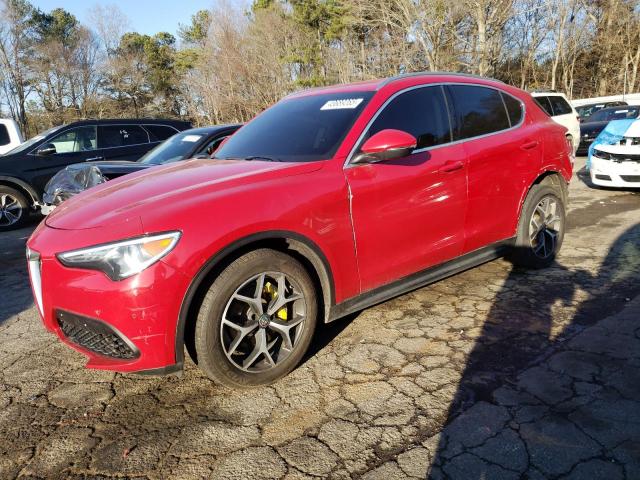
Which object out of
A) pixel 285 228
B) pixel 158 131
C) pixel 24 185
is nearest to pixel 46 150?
pixel 24 185

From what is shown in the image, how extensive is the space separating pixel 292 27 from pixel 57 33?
21.9 metres

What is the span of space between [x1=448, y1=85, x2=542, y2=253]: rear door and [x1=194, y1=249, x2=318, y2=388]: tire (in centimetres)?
157

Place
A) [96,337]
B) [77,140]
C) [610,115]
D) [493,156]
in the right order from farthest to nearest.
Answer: [610,115]
[77,140]
[493,156]
[96,337]

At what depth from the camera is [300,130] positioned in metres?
3.38

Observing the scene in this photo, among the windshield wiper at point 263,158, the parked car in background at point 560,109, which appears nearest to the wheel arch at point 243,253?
the windshield wiper at point 263,158

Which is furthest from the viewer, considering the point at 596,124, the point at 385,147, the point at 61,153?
the point at 596,124

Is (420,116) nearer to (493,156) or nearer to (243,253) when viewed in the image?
(493,156)

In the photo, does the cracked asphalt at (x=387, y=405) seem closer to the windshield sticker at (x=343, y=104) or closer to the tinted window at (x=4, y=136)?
the windshield sticker at (x=343, y=104)

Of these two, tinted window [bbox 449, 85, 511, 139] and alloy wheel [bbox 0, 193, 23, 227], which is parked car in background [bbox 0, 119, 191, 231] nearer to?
alloy wheel [bbox 0, 193, 23, 227]

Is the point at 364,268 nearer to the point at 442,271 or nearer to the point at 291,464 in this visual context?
the point at 442,271

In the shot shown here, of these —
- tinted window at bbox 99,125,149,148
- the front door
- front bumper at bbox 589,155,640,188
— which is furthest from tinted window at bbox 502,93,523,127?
tinted window at bbox 99,125,149,148

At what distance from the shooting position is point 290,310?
2.80 meters

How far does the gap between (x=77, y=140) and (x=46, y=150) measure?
56 centimetres

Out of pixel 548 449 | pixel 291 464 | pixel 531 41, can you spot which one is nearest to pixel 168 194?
pixel 291 464
